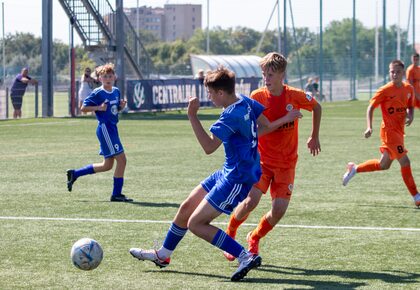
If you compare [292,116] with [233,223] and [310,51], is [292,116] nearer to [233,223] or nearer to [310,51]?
[233,223]

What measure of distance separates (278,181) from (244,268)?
3.70 feet

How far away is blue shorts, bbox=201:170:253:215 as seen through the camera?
774 cm

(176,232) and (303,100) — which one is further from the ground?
(303,100)

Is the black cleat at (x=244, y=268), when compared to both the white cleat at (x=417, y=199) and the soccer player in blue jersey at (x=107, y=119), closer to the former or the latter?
the white cleat at (x=417, y=199)

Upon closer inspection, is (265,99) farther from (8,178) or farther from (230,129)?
(8,178)

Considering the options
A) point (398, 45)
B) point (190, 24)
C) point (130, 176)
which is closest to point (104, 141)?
point (130, 176)

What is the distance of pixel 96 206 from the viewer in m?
12.2

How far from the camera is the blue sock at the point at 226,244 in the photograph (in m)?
7.82

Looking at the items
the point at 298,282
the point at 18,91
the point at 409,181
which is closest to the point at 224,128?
the point at 298,282

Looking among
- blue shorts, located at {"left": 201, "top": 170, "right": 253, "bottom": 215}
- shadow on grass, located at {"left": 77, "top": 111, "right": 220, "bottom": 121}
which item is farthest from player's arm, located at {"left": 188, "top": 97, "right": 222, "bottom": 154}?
shadow on grass, located at {"left": 77, "top": 111, "right": 220, "bottom": 121}

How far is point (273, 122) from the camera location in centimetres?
827

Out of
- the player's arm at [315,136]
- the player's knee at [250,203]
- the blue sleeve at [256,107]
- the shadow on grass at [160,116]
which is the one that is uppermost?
the blue sleeve at [256,107]

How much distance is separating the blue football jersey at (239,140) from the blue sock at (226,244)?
0.44m

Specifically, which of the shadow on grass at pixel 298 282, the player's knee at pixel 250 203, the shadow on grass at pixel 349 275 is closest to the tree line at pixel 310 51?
the player's knee at pixel 250 203
